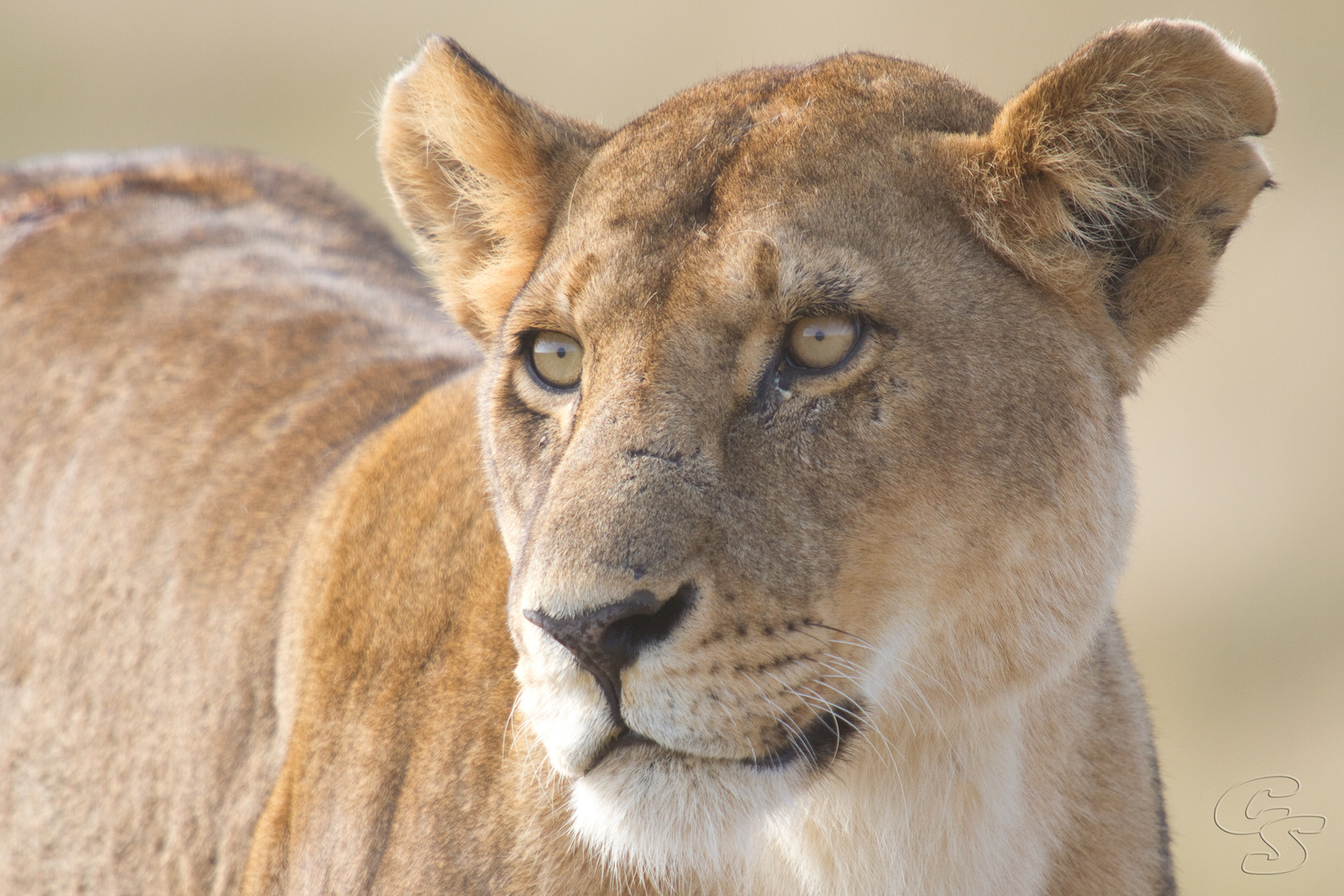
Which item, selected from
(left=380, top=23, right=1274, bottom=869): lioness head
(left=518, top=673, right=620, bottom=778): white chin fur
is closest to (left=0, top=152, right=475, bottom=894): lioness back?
(left=380, top=23, right=1274, bottom=869): lioness head

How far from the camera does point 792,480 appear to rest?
8.71 feet

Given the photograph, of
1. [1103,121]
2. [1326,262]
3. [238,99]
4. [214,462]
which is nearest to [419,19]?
[238,99]

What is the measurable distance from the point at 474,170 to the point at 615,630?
5.23 ft

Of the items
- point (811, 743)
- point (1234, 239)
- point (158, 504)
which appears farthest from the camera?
point (1234, 239)

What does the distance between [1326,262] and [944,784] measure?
32.1ft

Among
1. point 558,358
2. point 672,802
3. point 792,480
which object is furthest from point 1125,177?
point 672,802

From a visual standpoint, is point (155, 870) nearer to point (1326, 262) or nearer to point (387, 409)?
point (387, 409)

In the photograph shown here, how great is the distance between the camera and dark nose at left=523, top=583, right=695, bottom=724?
2402mm

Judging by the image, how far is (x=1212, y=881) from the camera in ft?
22.5

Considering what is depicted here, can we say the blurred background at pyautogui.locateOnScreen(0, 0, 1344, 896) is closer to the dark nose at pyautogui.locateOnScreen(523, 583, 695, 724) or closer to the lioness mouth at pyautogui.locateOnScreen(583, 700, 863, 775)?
the lioness mouth at pyautogui.locateOnScreen(583, 700, 863, 775)

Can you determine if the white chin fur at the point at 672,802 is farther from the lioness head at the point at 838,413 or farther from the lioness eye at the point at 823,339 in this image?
the lioness eye at the point at 823,339

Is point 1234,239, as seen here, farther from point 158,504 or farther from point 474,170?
point 158,504

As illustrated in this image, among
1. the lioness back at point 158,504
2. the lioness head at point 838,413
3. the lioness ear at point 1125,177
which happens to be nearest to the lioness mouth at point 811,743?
the lioness head at point 838,413

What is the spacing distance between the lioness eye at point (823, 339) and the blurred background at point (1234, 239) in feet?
2.80
